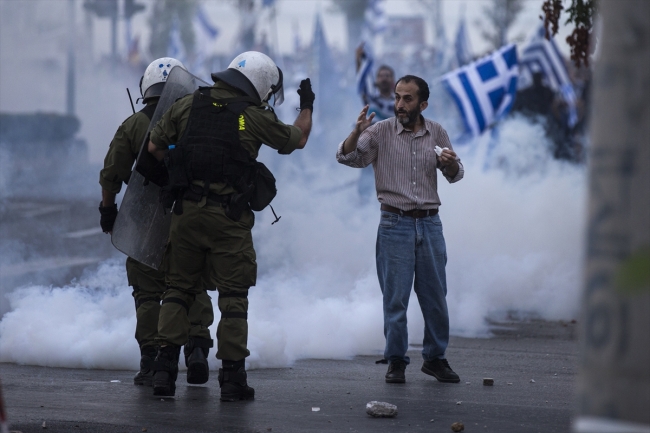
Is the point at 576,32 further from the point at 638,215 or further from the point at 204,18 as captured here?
the point at 204,18

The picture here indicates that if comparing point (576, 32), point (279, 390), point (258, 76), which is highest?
point (576, 32)

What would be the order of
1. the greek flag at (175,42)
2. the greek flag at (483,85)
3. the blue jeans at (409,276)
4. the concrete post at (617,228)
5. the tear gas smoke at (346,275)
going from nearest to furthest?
the concrete post at (617,228) → the blue jeans at (409,276) → the tear gas smoke at (346,275) → the greek flag at (483,85) → the greek flag at (175,42)

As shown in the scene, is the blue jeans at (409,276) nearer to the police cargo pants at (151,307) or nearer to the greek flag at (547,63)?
the police cargo pants at (151,307)

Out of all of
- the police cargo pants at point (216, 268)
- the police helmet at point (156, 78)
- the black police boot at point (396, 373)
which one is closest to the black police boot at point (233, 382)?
the police cargo pants at point (216, 268)

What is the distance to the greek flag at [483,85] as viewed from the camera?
13531 millimetres

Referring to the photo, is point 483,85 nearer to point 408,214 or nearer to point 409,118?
point 409,118

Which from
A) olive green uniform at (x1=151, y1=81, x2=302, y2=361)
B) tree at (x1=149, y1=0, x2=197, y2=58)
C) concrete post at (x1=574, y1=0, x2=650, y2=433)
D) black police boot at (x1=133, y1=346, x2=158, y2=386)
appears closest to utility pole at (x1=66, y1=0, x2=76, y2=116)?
tree at (x1=149, y1=0, x2=197, y2=58)

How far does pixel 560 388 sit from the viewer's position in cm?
586

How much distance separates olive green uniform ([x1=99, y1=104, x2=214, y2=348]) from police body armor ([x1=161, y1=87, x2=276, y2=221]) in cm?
49

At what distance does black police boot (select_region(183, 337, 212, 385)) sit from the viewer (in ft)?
17.8

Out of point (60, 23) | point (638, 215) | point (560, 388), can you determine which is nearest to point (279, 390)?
point (560, 388)

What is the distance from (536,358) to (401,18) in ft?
147

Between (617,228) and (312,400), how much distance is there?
344 centimetres

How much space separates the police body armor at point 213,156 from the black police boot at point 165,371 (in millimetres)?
702
